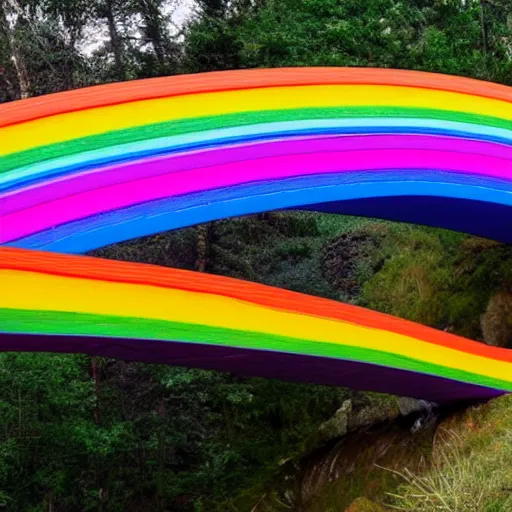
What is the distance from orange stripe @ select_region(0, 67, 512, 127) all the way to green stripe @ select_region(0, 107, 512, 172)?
148 millimetres

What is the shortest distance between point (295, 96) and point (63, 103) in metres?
1.23

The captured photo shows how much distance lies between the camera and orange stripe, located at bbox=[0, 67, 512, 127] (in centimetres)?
344

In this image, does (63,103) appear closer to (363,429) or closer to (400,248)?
(363,429)

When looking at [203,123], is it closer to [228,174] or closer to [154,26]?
[228,174]

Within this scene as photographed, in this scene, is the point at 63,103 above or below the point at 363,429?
above

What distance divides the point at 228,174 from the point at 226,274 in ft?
20.9

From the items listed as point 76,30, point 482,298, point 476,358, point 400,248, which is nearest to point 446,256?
point 400,248

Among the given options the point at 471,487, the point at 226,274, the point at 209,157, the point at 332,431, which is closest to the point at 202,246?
the point at 226,274

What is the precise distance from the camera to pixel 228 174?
3.79 m

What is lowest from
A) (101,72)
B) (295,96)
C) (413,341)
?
(413,341)

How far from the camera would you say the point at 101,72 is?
12805 millimetres

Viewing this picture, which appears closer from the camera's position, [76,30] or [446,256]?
[446,256]

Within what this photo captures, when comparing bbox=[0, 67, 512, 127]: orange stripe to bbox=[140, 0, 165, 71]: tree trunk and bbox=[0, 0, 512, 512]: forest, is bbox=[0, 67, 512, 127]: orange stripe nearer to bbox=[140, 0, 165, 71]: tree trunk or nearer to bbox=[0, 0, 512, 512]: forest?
bbox=[0, 0, 512, 512]: forest

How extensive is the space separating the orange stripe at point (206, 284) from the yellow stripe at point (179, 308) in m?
0.03
